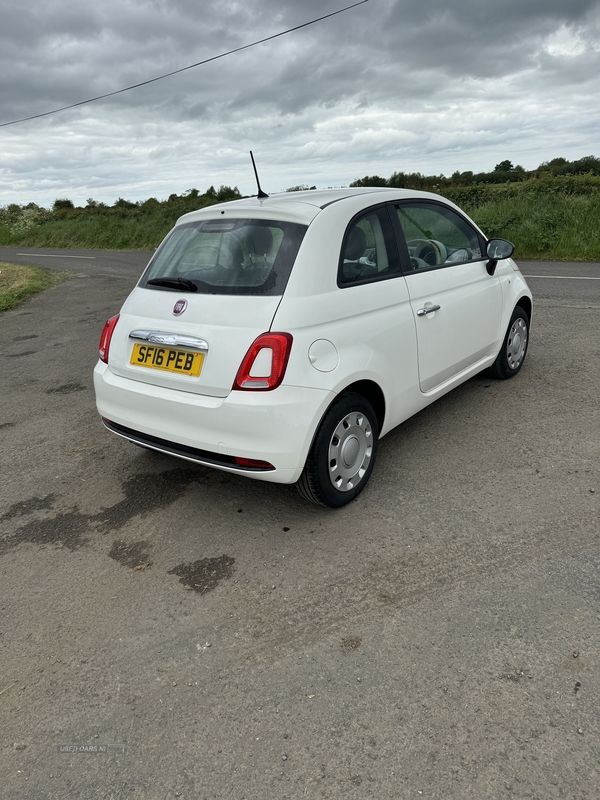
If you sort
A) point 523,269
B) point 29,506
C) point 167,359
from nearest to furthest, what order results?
point 167,359 → point 29,506 → point 523,269

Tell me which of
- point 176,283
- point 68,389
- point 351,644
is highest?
point 176,283

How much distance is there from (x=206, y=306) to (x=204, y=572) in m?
1.42

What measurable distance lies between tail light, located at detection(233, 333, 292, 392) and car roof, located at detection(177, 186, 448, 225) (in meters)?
0.76

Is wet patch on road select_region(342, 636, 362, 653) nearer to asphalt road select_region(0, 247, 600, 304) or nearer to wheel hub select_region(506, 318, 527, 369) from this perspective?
wheel hub select_region(506, 318, 527, 369)

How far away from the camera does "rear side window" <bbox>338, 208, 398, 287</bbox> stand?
356 centimetres

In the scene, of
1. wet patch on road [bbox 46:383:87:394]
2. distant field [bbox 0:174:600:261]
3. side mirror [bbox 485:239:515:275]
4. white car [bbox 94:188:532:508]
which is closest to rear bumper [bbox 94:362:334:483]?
white car [bbox 94:188:532:508]

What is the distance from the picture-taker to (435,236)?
4.55 metres

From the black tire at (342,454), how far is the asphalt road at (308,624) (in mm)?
151

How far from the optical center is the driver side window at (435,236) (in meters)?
4.21

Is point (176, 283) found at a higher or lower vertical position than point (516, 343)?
higher

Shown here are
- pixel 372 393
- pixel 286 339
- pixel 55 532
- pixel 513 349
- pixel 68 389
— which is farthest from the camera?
pixel 68 389

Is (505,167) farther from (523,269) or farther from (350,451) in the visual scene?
(350,451)

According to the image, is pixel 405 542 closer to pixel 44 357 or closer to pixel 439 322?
pixel 439 322

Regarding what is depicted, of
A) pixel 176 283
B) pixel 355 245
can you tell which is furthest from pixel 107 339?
pixel 355 245
